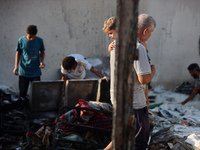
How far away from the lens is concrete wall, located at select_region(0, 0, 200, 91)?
7.45 m

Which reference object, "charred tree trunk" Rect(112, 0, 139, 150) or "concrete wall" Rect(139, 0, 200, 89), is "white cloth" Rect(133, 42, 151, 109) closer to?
"charred tree trunk" Rect(112, 0, 139, 150)

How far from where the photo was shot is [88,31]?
8344 millimetres

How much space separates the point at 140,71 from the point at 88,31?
5.91 metres

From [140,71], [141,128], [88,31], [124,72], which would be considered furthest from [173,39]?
[124,72]

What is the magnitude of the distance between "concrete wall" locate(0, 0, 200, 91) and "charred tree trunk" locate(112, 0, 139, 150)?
5864 mm

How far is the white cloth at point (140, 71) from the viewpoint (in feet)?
8.46

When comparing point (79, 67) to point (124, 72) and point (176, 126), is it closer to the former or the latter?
point (176, 126)

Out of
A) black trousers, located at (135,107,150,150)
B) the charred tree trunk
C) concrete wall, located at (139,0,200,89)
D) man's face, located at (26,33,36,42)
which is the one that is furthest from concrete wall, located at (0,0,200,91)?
the charred tree trunk

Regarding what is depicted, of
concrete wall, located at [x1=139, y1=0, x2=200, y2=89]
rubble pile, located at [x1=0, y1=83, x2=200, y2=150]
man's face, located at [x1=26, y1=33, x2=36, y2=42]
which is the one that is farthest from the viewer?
concrete wall, located at [x1=139, y1=0, x2=200, y2=89]

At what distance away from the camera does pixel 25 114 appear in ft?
17.8

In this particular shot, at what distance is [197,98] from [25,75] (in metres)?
4.38

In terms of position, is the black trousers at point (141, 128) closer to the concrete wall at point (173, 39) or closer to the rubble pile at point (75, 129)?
the rubble pile at point (75, 129)

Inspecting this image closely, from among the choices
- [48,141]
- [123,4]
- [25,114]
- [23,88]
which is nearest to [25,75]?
[23,88]

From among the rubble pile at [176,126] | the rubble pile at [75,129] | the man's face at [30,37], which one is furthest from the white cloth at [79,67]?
the rubble pile at [176,126]
